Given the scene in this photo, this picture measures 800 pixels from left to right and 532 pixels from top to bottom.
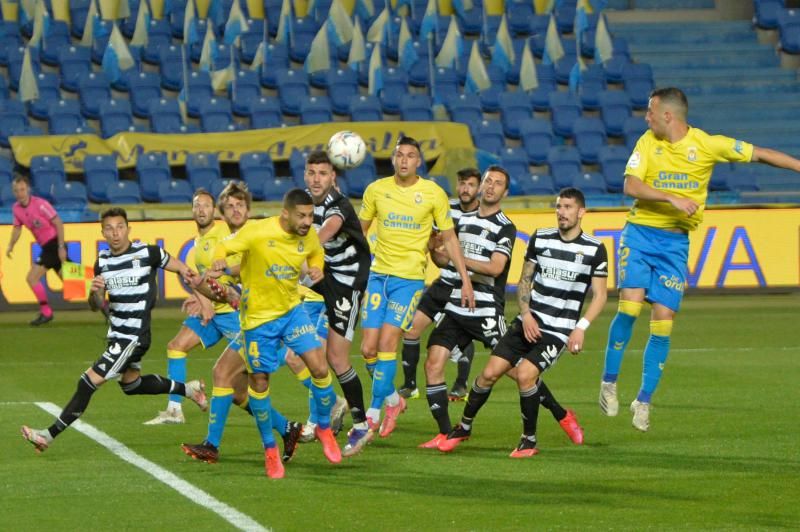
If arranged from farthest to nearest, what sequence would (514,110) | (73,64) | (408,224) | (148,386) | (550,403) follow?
(514,110), (73,64), (148,386), (408,224), (550,403)

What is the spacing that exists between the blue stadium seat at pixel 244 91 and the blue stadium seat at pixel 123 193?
156 inches

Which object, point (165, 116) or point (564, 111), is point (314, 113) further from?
point (564, 111)

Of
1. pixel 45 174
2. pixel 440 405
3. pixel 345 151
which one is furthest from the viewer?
pixel 45 174

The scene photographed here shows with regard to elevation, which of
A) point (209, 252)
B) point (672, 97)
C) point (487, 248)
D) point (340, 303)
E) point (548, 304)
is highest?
point (672, 97)

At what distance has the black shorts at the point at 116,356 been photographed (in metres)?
10.4

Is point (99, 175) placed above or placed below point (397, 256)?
below

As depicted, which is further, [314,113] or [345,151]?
[314,113]

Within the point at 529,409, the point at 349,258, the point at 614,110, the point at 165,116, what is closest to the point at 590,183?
the point at 614,110

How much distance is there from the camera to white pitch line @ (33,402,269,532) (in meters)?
7.59

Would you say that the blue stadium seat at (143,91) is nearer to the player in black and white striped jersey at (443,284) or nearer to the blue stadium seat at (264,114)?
the blue stadium seat at (264,114)

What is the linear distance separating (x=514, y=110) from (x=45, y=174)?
9580 mm

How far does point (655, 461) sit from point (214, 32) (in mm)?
22415

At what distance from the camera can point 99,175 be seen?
2520 centimetres

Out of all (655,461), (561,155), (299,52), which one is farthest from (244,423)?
(299,52)
